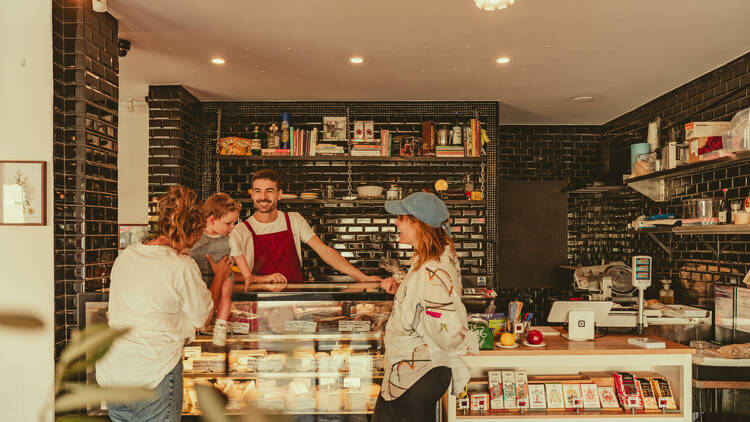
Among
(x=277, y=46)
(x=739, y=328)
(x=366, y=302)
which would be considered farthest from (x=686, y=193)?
(x=277, y=46)

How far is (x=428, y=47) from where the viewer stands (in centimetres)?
408

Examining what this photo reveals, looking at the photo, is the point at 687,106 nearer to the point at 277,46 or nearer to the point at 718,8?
the point at 718,8

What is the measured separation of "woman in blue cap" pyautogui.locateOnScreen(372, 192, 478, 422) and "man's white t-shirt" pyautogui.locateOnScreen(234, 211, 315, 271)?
1.61m

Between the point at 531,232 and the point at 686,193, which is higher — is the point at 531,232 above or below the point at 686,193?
below

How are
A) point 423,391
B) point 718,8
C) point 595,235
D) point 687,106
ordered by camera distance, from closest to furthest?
point 423,391
point 718,8
point 687,106
point 595,235

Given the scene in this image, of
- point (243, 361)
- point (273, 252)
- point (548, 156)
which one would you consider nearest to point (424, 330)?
point (243, 361)

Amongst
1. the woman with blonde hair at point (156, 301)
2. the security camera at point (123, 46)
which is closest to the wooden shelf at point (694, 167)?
the woman with blonde hair at point (156, 301)

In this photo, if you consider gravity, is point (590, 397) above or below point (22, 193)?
below

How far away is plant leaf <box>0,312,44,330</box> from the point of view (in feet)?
1.88

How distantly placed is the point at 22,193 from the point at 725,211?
5058mm

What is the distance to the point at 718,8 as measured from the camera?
3.30m

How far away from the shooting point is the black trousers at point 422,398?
2648 millimetres

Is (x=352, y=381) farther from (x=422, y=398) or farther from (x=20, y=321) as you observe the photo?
(x=20, y=321)

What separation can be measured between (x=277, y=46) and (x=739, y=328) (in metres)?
4.40
